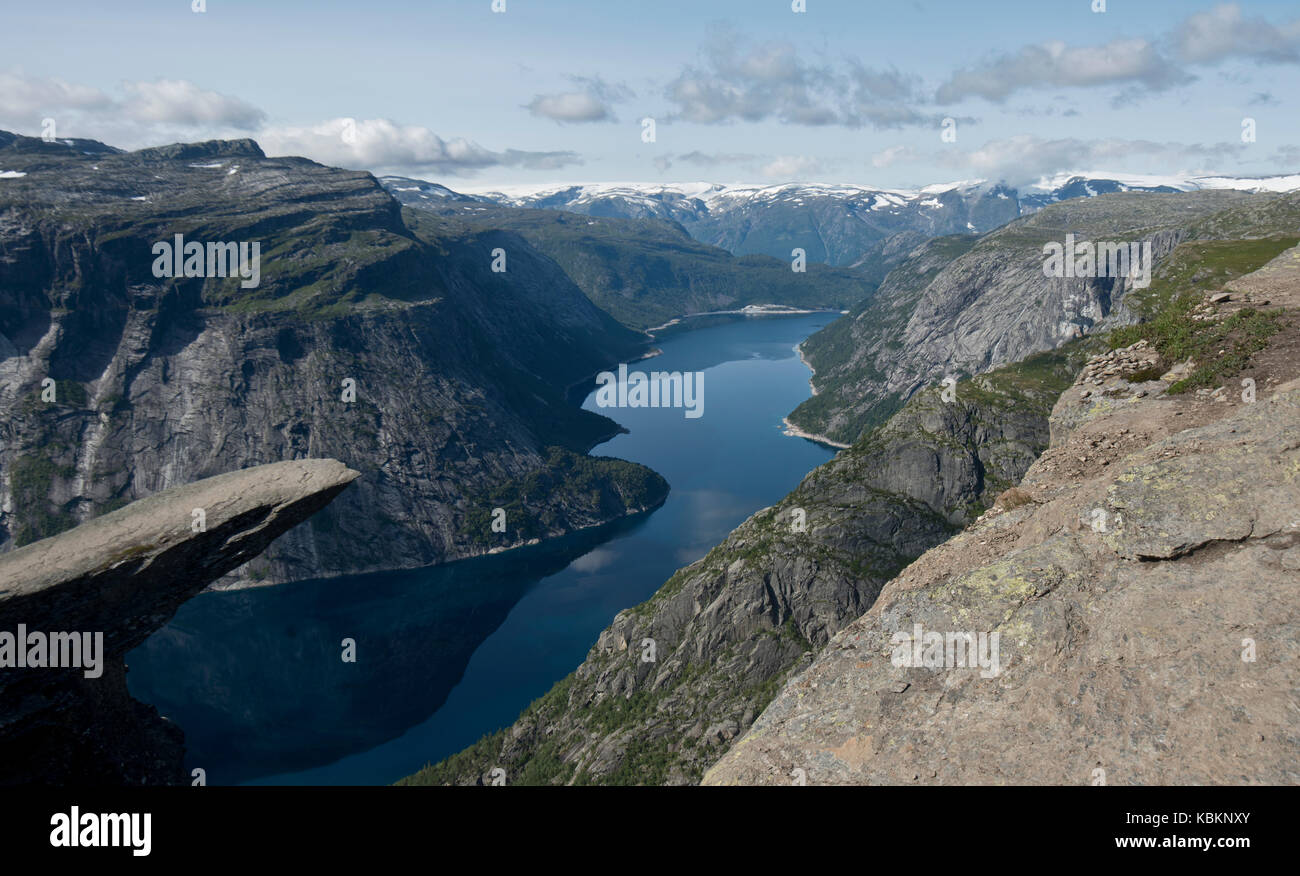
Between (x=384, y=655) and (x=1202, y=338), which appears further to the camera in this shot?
(x=384, y=655)

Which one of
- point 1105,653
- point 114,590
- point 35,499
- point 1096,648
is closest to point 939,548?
point 1096,648

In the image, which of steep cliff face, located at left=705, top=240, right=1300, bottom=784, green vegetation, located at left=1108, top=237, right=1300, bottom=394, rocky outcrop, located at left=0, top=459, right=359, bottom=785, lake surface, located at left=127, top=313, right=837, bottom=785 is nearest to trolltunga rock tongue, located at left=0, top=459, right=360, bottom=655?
rocky outcrop, located at left=0, top=459, right=359, bottom=785

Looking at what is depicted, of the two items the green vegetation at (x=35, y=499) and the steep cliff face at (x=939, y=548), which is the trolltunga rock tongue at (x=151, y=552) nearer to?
the steep cliff face at (x=939, y=548)

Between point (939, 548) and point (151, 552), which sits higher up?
point (939, 548)

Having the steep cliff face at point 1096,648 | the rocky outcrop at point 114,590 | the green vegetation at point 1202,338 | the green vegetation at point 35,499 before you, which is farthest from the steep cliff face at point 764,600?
the green vegetation at point 35,499

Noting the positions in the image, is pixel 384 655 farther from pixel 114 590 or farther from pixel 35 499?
pixel 114 590

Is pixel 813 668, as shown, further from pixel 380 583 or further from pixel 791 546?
pixel 380 583
